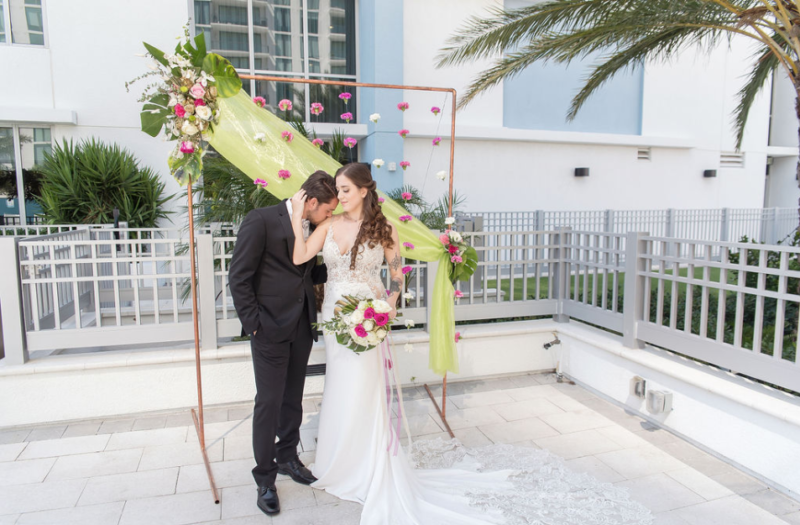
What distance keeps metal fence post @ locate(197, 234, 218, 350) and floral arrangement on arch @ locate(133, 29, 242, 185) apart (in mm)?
915

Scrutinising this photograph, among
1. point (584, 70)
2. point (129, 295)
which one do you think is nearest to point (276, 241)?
point (129, 295)

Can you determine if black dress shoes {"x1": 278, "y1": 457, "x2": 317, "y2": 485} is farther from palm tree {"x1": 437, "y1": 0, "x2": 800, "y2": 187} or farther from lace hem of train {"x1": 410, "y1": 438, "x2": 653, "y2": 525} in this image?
palm tree {"x1": 437, "y1": 0, "x2": 800, "y2": 187}

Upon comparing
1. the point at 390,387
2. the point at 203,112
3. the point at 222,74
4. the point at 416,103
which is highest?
the point at 416,103

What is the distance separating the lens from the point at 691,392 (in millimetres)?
3793

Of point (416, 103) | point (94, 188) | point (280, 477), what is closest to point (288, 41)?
point (416, 103)

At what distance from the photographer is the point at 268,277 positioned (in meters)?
2.99

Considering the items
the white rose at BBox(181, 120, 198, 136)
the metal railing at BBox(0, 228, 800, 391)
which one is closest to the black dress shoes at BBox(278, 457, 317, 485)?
the metal railing at BBox(0, 228, 800, 391)

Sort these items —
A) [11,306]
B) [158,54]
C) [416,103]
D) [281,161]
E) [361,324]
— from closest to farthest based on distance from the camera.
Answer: [361,324] → [158,54] → [281,161] → [11,306] → [416,103]

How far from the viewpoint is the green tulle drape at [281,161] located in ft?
11.5

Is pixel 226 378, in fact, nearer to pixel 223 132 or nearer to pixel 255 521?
pixel 255 521

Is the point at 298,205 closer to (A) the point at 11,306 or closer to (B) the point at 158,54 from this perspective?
(B) the point at 158,54

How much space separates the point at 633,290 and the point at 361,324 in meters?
2.78

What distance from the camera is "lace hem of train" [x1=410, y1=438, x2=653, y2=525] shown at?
283 cm

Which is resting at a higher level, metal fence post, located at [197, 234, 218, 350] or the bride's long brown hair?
the bride's long brown hair
